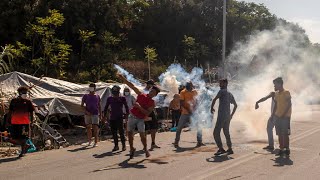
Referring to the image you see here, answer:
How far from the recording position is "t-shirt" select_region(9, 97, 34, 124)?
10047 mm

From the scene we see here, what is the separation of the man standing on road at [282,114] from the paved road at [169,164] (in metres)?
0.38

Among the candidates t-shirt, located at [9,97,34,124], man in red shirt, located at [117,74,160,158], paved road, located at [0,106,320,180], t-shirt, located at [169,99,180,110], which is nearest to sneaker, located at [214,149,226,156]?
paved road, located at [0,106,320,180]

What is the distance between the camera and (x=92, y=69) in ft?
101

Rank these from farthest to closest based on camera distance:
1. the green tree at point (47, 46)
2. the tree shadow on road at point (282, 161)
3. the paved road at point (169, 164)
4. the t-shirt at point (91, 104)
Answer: the green tree at point (47, 46), the t-shirt at point (91, 104), the tree shadow on road at point (282, 161), the paved road at point (169, 164)

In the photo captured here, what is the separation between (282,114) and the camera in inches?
405

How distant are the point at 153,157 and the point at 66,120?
8.15m

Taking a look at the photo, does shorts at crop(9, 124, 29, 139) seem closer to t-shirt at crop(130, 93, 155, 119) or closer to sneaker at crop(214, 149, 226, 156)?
t-shirt at crop(130, 93, 155, 119)

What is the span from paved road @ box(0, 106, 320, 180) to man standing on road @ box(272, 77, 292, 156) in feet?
1.24

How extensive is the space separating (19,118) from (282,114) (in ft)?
20.1

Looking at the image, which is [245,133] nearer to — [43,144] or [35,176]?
[43,144]

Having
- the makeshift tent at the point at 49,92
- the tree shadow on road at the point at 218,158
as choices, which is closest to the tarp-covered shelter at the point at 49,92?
the makeshift tent at the point at 49,92

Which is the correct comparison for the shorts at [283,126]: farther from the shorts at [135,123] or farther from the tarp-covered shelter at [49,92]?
the tarp-covered shelter at [49,92]

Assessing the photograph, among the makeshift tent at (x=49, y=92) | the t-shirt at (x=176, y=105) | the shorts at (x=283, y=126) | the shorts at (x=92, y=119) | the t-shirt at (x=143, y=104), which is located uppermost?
the makeshift tent at (x=49, y=92)

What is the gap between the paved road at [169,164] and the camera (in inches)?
316
